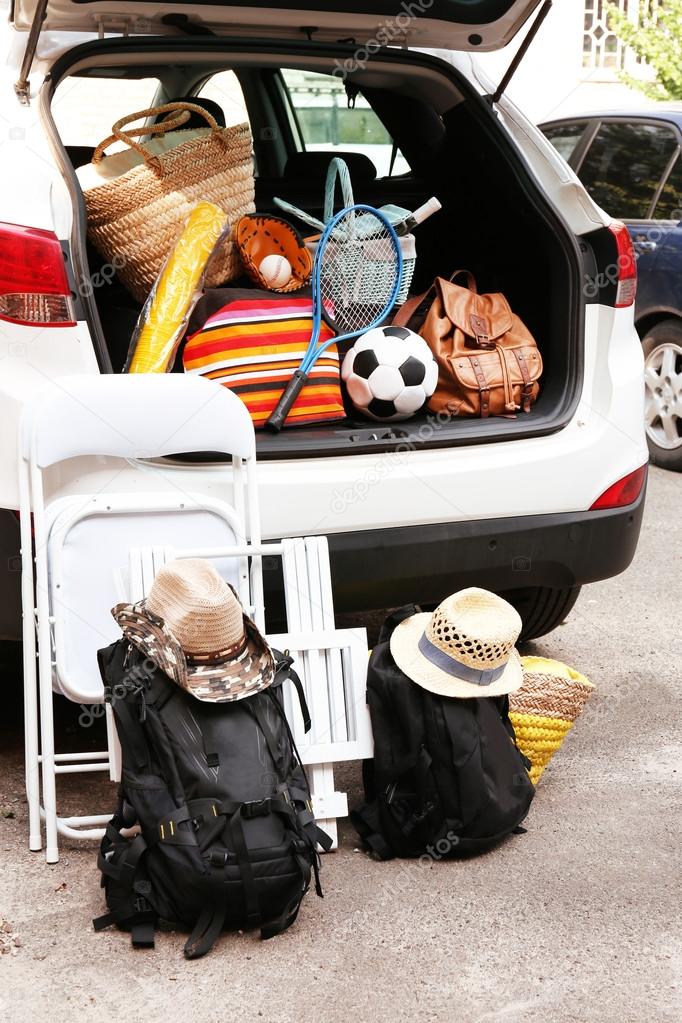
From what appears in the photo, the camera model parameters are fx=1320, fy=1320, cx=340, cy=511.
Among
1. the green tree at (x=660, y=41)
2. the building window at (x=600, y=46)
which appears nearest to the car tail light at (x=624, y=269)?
the green tree at (x=660, y=41)

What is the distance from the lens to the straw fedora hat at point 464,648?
2947 millimetres

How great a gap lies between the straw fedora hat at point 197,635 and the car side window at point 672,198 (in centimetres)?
428

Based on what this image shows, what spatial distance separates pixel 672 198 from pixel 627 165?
39 centimetres

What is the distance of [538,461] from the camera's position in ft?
11.1

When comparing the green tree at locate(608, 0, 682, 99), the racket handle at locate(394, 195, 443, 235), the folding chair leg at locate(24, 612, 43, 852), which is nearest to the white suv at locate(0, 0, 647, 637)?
the folding chair leg at locate(24, 612, 43, 852)

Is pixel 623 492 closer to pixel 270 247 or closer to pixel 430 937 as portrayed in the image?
pixel 270 247

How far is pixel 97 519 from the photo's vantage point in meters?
3.07

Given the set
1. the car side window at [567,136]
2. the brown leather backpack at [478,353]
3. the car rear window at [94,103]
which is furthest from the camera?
the car side window at [567,136]

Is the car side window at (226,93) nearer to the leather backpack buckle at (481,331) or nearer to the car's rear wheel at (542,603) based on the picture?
the leather backpack buckle at (481,331)

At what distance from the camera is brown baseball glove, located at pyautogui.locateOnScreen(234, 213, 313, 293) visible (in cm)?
362

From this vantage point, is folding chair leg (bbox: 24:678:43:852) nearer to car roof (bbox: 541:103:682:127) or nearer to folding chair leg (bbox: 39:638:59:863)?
folding chair leg (bbox: 39:638:59:863)

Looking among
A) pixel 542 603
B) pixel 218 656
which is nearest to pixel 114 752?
pixel 218 656

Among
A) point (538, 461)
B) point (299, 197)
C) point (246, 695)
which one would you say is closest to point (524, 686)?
point (538, 461)

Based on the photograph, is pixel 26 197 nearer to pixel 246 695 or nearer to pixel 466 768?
pixel 246 695
